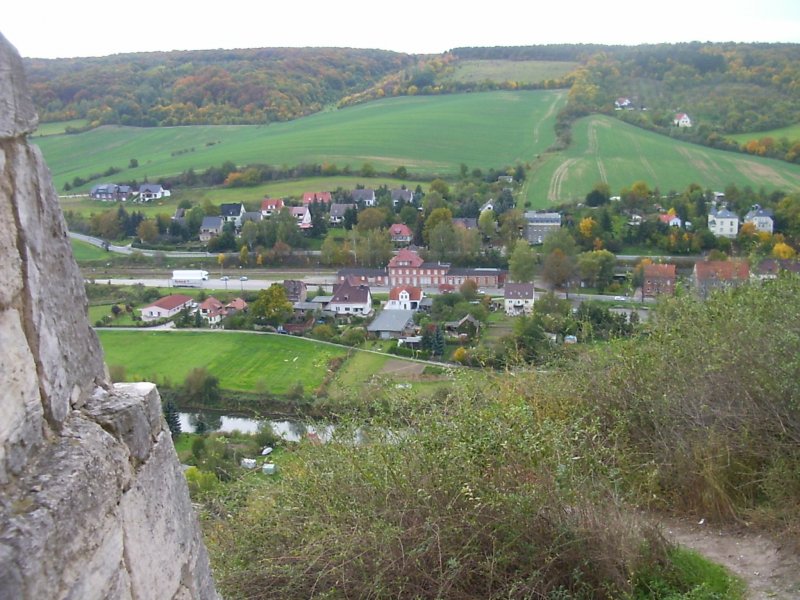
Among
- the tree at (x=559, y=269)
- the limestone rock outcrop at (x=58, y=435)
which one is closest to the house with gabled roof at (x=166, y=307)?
the tree at (x=559, y=269)

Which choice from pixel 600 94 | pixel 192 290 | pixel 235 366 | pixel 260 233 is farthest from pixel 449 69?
pixel 235 366

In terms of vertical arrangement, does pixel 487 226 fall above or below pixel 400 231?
above

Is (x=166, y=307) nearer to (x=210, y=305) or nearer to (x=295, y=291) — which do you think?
(x=210, y=305)

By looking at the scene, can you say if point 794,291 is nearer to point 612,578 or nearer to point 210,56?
point 612,578

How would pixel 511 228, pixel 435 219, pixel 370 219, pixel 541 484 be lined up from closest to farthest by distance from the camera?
pixel 541 484, pixel 511 228, pixel 435 219, pixel 370 219

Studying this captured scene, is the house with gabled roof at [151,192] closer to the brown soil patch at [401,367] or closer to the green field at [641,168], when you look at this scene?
the green field at [641,168]

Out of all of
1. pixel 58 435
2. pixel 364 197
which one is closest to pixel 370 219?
pixel 364 197

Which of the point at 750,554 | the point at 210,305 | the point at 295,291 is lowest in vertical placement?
the point at 210,305

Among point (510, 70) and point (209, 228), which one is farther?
point (510, 70)
